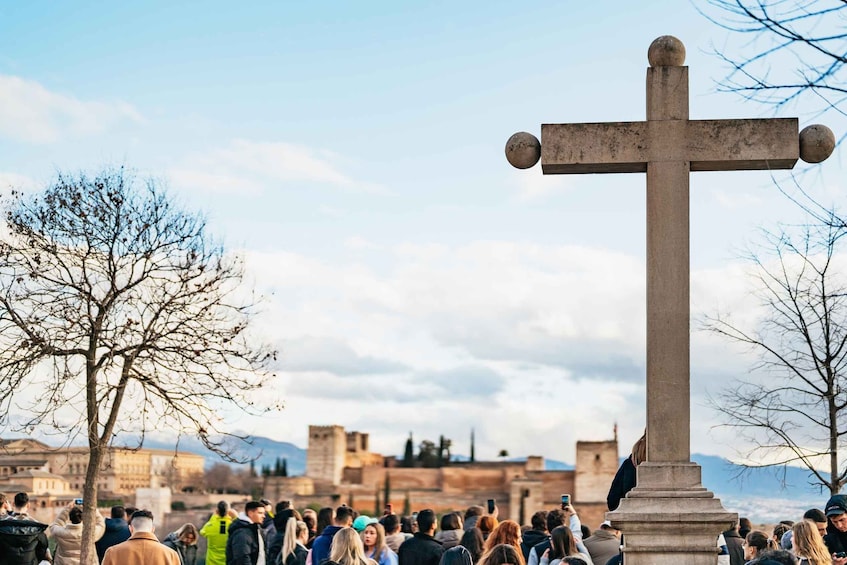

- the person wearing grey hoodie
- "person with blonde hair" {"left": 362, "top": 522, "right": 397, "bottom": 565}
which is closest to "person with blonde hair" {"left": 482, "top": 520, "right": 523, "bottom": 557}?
"person with blonde hair" {"left": 362, "top": 522, "right": 397, "bottom": 565}

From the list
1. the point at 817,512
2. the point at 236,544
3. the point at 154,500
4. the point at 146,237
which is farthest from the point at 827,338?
the point at 154,500

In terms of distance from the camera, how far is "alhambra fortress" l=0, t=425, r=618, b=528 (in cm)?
10431

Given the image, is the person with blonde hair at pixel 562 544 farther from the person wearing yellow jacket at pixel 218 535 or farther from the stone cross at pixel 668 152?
the person wearing yellow jacket at pixel 218 535

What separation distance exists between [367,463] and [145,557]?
391 ft

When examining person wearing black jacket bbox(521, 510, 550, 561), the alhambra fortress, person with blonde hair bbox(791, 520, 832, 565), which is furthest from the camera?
the alhambra fortress

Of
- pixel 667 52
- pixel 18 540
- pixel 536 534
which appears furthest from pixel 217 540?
pixel 667 52

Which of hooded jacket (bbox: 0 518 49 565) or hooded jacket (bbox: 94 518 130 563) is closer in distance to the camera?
hooded jacket (bbox: 0 518 49 565)

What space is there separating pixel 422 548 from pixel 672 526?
374 cm

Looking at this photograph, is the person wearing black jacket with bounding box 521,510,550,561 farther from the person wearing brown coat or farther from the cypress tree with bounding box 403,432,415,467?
the cypress tree with bounding box 403,432,415,467

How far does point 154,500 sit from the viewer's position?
94.9m

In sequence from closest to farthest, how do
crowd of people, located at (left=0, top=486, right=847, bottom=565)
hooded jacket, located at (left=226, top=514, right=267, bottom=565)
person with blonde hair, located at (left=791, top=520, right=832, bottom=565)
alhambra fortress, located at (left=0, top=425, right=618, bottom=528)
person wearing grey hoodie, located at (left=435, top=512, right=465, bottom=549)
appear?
person with blonde hair, located at (left=791, top=520, right=832, bottom=565) < crowd of people, located at (left=0, top=486, right=847, bottom=565) < person wearing grey hoodie, located at (left=435, top=512, right=465, bottom=549) < hooded jacket, located at (left=226, top=514, right=267, bottom=565) < alhambra fortress, located at (left=0, top=425, right=618, bottom=528)

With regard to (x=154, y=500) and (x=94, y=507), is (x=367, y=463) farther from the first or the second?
(x=94, y=507)

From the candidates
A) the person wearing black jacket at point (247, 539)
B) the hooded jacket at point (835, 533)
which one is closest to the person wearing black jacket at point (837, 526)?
the hooded jacket at point (835, 533)

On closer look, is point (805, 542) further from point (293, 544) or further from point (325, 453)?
point (325, 453)
